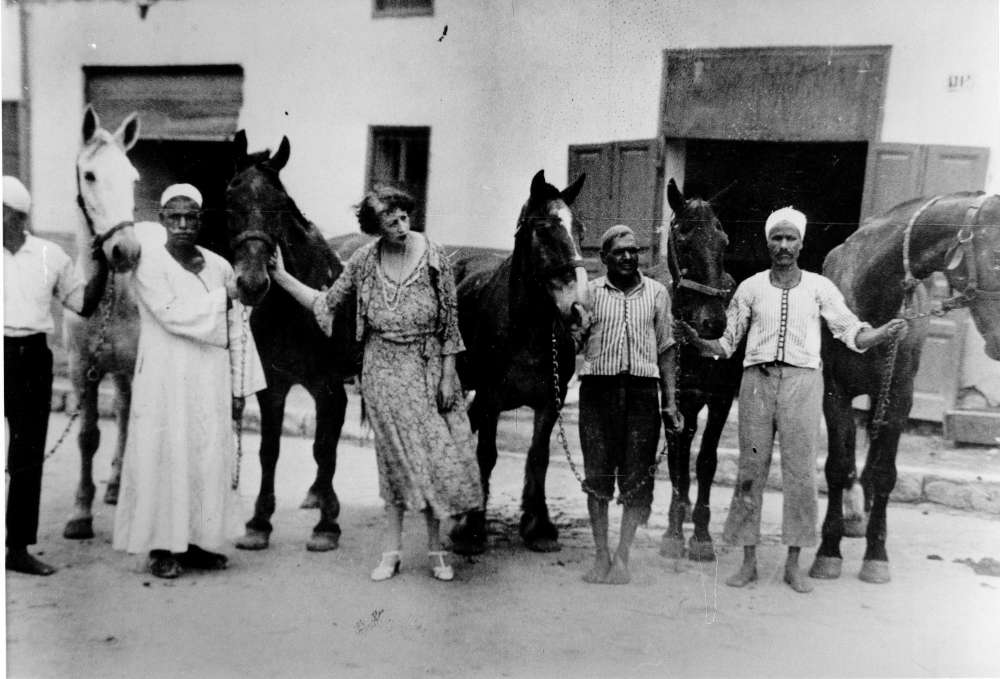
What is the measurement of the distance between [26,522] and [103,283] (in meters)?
1.26

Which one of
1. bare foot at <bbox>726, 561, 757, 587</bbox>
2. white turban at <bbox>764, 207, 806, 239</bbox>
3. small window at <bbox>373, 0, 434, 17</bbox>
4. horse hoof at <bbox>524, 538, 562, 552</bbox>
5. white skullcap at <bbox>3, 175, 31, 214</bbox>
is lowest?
horse hoof at <bbox>524, 538, 562, 552</bbox>

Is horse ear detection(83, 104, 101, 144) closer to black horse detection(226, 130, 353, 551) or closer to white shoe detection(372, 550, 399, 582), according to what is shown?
black horse detection(226, 130, 353, 551)

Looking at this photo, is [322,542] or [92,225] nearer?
[92,225]

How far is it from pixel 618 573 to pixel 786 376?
1.32m

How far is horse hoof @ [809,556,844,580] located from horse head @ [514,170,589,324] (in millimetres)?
1829

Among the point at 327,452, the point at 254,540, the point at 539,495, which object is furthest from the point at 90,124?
the point at 539,495

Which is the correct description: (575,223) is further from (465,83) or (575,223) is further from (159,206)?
(159,206)

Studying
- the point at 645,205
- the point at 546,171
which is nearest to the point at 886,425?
the point at 645,205

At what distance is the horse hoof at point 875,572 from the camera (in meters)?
4.18

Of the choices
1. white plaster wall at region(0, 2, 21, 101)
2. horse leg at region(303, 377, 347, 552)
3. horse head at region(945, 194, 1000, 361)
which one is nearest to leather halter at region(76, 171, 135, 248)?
white plaster wall at region(0, 2, 21, 101)

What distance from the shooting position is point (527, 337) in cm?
447

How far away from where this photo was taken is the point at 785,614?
12.7ft

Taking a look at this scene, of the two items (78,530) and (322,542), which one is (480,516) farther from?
(78,530)

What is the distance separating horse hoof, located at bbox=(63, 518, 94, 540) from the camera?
14.7 ft
